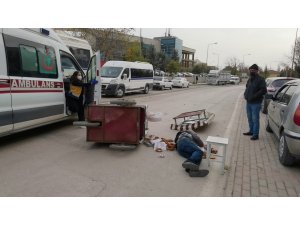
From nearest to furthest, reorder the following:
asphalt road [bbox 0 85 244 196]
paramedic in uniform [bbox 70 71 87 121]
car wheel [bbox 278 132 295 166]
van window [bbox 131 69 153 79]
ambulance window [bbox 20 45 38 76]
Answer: asphalt road [bbox 0 85 244 196] → car wheel [bbox 278 132 295 166] → ambulance window [bbox 20 45 38 76] → paramedic in uniform [bbox 70 71 87 121] → van window [bbox 131 69 153 79]

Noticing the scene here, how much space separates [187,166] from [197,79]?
161 ft

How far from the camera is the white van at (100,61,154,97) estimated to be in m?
16.3

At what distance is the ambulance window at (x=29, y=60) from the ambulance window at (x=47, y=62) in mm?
Answer: 190

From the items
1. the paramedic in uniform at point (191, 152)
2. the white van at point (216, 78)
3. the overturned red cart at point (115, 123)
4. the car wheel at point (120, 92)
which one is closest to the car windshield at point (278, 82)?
the paramedic in uniform at point (191, 152)

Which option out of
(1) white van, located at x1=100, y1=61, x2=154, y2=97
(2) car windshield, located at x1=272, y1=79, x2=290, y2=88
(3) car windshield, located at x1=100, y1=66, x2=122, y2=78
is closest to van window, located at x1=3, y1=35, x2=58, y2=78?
(1) white van, located at x1=100, y1=61, x2=154, y2=97

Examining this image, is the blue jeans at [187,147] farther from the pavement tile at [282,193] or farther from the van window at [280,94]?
the van window at [280,94]

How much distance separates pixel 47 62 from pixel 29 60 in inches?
24.3

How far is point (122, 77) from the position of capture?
56.6ft

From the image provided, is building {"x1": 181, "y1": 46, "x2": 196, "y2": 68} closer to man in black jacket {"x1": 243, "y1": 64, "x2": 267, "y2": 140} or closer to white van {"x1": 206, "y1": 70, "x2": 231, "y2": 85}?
white van {"x1": 206, "y1": 70, "x2": 231, "y2": 85}

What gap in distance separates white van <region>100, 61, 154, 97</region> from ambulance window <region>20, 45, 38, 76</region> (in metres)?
10.4

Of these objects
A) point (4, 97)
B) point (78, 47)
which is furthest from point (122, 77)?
point (4, 97)

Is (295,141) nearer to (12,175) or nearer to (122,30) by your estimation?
(12,175)

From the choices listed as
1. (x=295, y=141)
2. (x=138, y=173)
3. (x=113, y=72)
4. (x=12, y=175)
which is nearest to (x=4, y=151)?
(x=12, y=175)

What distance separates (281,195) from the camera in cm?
374
